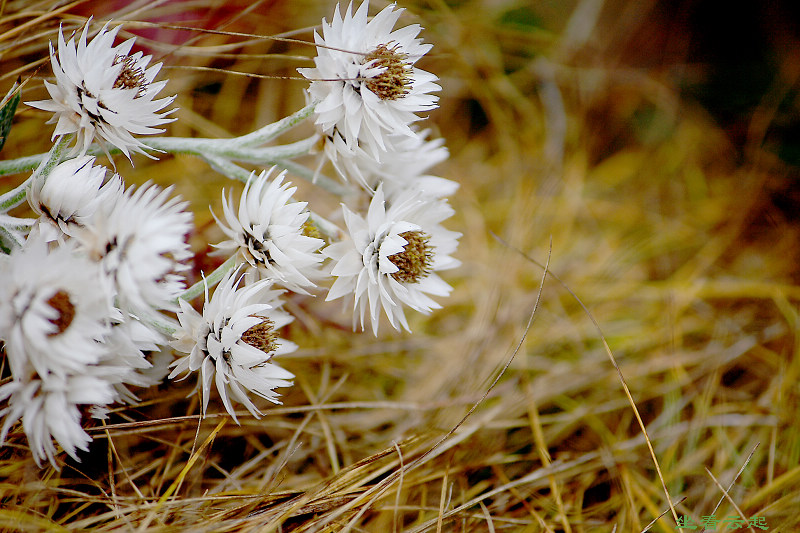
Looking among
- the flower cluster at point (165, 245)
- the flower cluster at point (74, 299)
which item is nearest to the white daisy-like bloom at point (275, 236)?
the flower cluster at point (165, 245)

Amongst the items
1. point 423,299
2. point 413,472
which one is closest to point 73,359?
point 423,299

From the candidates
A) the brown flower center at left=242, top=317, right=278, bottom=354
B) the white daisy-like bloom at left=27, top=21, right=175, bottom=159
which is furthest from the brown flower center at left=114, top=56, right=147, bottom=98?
the brown flower center at left=242, top=317, right=278, bottom=354

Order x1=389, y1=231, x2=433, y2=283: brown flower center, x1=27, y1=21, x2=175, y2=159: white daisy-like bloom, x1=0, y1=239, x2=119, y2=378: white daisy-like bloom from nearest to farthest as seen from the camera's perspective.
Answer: x1=0, y1=239, x2=119, y2=378: white daisy-like bloom, x1=27, y1=21, x2=175, y2=159: white daisy-like bloom, x1=389, y1=231, x2=433, y2=283: brown flower center

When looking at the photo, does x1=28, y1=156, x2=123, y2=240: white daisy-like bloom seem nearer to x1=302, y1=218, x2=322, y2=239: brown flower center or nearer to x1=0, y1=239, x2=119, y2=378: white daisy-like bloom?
x1=0, y1=239, x2=119, y2=378: white daisy-like bloom

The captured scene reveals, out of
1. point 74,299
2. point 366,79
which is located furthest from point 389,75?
point 74,299

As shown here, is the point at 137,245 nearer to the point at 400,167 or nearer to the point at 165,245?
the point at 165,245

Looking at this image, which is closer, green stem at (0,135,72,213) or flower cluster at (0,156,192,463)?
flower cluster at (0,156,192,463)

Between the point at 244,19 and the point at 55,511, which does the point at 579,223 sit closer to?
the point at 244,19

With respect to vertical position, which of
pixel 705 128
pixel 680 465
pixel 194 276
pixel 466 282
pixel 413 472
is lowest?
pixel 680 465
